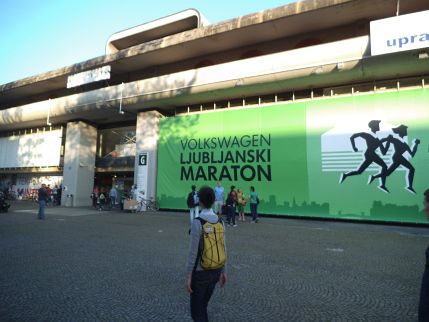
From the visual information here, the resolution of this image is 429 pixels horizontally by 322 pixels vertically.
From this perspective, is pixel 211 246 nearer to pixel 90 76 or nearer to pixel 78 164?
pixel 90 76

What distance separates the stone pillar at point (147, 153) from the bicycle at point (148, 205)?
26 centimetres

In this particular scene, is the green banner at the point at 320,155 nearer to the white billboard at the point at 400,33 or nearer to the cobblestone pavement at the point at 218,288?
the white billboard at the point at 400,33

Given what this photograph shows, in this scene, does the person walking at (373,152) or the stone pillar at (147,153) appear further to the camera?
the stone pillar at (147,153)

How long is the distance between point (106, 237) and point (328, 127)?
1148cm

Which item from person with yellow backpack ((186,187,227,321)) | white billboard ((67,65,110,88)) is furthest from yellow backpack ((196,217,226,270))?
white billboard ((67,65,110,88))

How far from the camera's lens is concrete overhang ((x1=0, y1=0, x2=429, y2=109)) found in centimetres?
1419

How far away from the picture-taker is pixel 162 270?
5.87 meters

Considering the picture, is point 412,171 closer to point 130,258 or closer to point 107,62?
point 130,258

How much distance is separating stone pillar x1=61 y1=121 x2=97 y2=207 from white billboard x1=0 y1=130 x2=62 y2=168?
8.04 ft

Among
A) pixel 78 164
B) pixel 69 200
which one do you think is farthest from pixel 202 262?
pixel 69 200

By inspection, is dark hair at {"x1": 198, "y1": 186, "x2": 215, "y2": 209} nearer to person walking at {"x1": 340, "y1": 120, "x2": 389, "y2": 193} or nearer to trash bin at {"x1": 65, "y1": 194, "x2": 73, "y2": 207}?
person walking at {"x1": 340, "y1": 120, "x2": 389, "y2": 193}

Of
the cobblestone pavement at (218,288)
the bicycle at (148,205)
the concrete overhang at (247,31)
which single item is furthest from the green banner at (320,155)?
the cobblestone pavement at (218,288)

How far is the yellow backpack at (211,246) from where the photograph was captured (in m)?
2.95

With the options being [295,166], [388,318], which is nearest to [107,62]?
[295,166]
